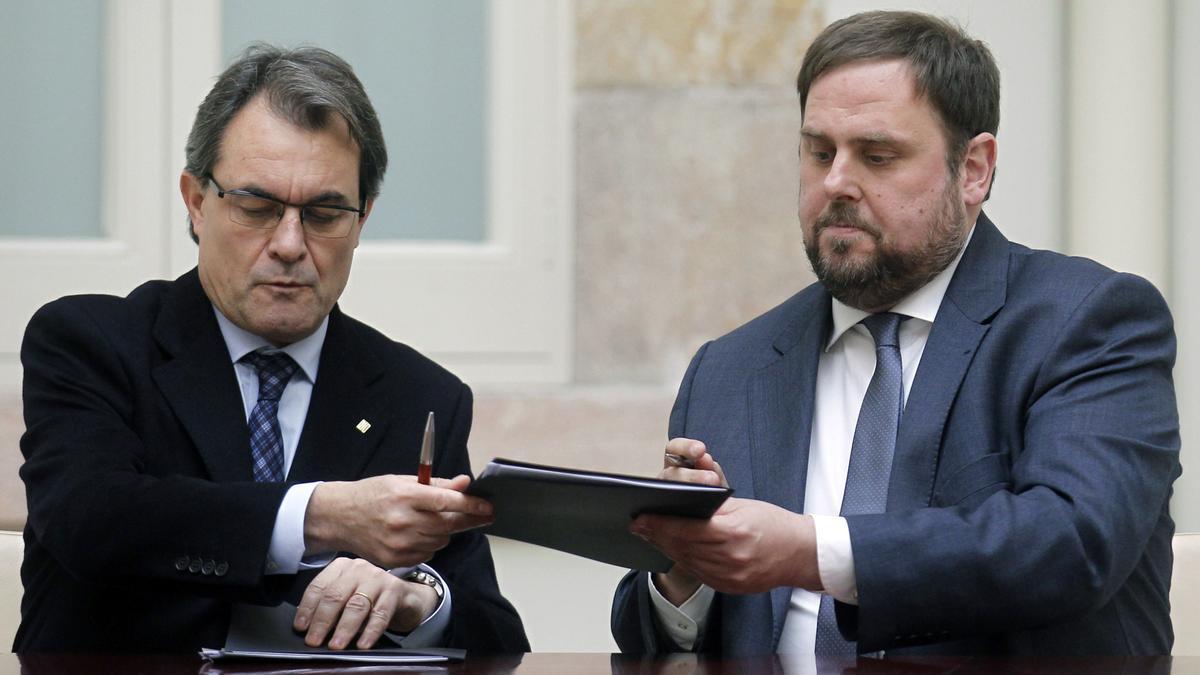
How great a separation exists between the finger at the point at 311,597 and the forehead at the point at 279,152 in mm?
806

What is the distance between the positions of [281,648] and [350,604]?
0.58ft

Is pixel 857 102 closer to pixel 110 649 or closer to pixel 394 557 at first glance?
pixel 394 557

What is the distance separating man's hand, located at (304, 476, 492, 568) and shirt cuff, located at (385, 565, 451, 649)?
0.85 feet

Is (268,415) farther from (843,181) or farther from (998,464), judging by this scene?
(998,464)

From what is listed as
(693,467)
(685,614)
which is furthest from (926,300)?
(685,614)

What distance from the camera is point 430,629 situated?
9.71 feet

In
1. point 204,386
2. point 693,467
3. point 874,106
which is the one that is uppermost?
point 874,106

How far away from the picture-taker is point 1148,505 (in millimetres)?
2676

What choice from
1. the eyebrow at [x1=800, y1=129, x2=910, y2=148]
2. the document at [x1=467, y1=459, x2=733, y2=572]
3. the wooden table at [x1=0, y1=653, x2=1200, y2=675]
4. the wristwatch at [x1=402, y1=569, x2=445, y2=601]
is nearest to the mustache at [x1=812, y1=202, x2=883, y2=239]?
the eyebrow at [x1=800, y1=129, x2=910, y2=148]

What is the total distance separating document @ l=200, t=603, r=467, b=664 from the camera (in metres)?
2.38

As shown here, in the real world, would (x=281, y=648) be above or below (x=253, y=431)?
below

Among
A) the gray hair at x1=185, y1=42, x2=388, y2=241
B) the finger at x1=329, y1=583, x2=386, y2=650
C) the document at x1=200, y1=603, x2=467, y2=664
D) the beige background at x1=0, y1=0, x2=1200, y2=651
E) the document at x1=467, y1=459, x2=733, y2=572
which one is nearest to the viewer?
the document at x1=467, y1=459, x2=733, y2=572

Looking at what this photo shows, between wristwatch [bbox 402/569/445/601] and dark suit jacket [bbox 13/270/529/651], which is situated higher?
dark suit jacket [bbox 13/270/529/651]

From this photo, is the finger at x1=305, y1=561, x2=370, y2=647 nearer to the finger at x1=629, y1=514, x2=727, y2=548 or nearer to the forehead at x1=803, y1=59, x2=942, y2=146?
the finger at x1=629, y1=514, x2=727, y2=548
